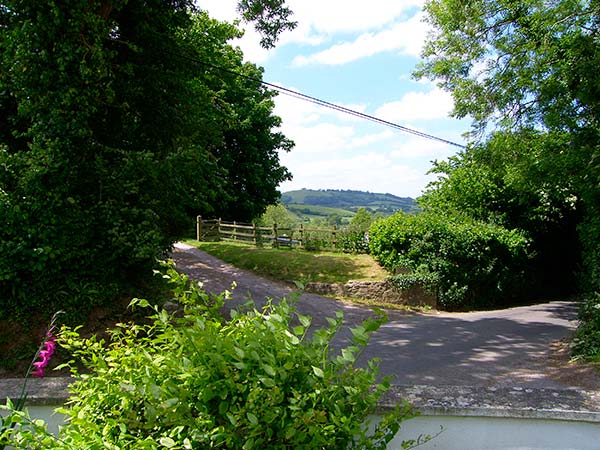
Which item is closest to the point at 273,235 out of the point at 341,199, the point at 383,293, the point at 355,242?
the point at 355,242

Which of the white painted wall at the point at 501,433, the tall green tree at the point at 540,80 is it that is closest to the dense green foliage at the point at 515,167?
the tall green tree at the point at 540,80

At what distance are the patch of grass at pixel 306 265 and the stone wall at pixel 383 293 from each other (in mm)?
353

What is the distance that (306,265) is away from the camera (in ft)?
52.5

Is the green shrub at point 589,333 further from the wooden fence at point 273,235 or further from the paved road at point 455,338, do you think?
the wooden fence at point 273,235

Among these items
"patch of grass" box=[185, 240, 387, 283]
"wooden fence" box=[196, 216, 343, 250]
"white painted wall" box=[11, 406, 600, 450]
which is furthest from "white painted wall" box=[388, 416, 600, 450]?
"wooden fence" box=[196, 216, 343, 250]

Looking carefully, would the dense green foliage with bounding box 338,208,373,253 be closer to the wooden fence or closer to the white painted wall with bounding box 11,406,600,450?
the wooden fence

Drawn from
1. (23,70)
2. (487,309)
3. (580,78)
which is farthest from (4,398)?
(487,309)

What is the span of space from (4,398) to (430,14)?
44.5 ft

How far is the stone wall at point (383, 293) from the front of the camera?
546 inches

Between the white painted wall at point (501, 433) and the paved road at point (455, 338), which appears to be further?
the paved road at point (455, 338)

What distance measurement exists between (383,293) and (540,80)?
7317mm

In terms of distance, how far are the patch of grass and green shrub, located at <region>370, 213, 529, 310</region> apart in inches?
31.6

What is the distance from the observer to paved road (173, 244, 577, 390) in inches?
269

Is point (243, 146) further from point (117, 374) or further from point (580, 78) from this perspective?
point (117, 374)
